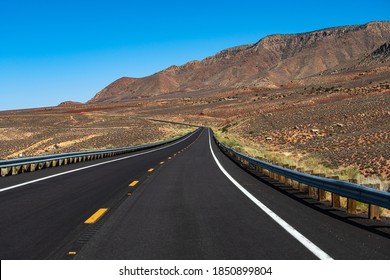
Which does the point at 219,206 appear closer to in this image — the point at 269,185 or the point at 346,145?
the point at 269,185

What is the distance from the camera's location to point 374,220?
7.95 m

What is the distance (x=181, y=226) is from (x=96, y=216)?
1.78 metres

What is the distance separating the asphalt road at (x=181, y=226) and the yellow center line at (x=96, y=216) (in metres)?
0.10

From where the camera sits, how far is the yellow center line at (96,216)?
7.80 m

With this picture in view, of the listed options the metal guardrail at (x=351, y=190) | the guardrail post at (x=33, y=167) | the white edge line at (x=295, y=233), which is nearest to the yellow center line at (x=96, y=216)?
the white edge line at (x=295, y=233)

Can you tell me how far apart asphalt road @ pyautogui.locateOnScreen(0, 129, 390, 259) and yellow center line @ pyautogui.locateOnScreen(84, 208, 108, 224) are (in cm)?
10

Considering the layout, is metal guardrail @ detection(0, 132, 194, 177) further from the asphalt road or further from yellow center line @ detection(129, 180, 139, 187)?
yellow center line @ detection(129, 180, 139, 187)

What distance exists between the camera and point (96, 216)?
8.27 m

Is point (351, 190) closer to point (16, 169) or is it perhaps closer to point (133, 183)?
point (133, 183)

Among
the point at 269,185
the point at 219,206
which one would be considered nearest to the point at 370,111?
the point at 269,185

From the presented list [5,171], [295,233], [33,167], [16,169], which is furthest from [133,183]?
[33,167]

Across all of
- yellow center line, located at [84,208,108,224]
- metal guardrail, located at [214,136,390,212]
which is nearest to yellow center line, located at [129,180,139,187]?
yellow center line, located at [84,208,108,224]

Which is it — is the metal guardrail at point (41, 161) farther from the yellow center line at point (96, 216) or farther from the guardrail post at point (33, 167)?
the yellow center line at point (96, 216)

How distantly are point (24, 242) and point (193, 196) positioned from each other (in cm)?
518
